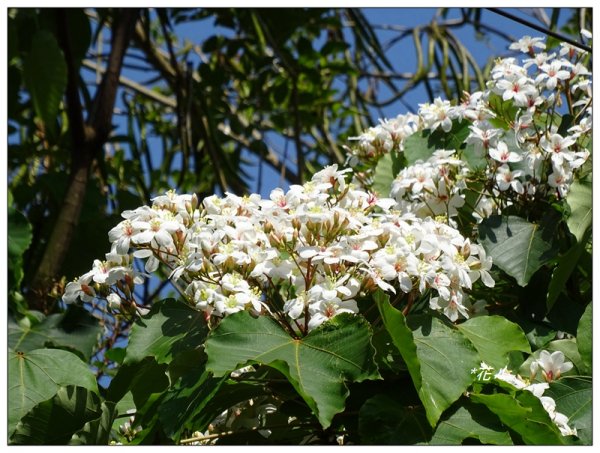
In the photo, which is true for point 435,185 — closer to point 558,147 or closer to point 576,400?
point 558,147

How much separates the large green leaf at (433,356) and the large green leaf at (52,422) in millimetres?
454

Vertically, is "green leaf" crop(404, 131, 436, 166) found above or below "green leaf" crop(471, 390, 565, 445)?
above

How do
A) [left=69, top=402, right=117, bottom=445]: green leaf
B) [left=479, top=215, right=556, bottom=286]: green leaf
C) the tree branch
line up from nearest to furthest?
[left=69, top=402, right=117, bottom=445]: green leaf < [left=479, top=215, right=556, bottom=286]: green leaf < the tree branch

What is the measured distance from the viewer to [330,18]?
3.47 metres

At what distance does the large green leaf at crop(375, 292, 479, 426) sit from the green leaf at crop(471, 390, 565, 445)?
0.14 feet

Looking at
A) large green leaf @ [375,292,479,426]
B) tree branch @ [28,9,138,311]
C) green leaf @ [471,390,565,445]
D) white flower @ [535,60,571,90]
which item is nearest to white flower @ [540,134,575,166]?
white flower @ [535,60,571,90]

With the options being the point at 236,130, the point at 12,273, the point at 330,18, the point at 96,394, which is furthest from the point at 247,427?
the point at 330,18

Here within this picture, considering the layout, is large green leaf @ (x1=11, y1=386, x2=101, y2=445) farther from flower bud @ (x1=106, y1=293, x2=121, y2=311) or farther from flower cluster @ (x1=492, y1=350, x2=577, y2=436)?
flower cluster @ (x1=492, y1=350, x2=577, y2=436)

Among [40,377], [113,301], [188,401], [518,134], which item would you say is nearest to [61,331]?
[40,377]

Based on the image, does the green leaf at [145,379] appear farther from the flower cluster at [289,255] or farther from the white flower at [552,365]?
the white flower at [552,365]

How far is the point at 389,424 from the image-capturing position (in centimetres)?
128

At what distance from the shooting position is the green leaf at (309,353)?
1236mm

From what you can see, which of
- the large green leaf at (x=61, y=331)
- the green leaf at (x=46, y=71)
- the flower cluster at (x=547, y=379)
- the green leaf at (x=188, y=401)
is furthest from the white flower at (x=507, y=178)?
the green leaf at (x=46, y=71)

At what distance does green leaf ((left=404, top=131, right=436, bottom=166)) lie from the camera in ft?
6.29
